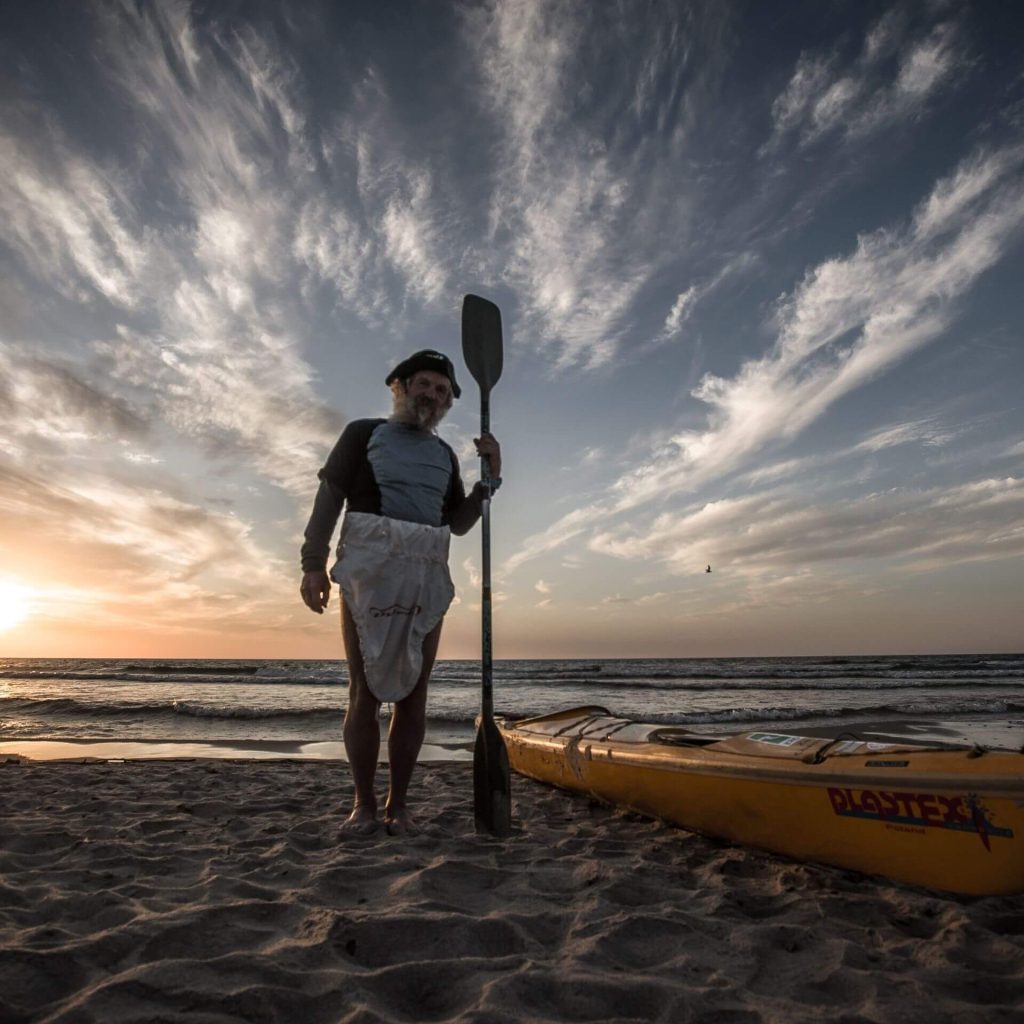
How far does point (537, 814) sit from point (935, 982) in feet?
7.60

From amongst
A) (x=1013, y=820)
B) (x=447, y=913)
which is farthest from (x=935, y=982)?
(x=447, y=913)

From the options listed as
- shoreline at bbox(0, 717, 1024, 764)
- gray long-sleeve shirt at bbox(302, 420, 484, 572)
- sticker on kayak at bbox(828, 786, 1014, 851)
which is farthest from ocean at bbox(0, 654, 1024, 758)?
sticker on kayak at bbox(828, 786, 1014, 851)

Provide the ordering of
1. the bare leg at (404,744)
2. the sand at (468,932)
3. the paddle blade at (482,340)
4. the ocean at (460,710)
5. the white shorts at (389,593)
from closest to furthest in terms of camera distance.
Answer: the sand at (468,932) < the white shorts at (389,593) < the bare leg at (404,744) < the paddle blade at (482,340) < the ocean at (460,710)

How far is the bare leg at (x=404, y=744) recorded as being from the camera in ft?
9.81

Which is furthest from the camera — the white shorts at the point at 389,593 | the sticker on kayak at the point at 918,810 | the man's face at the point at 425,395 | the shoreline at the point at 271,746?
the shoreline at the point at 271,746

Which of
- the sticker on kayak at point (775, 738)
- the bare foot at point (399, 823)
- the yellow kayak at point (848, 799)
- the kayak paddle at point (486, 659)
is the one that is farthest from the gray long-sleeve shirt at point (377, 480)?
the sticker on kayak at point (775, 738)

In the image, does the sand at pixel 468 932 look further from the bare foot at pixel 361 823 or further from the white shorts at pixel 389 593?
the white shorts at pixel 389 593

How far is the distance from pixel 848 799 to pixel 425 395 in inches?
102

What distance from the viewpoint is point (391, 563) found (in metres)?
2.93

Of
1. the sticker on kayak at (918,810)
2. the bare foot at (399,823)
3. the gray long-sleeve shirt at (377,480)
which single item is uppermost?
the gray long-sleeve shirt at (377,480)

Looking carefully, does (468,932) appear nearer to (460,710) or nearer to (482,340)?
(482,340)

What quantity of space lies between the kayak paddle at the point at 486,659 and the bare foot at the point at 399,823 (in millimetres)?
Result: 332

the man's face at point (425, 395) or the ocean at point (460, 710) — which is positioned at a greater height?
the man's face at point (425, 395)

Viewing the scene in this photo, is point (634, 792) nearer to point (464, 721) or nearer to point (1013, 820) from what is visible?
point (1013, 820)
